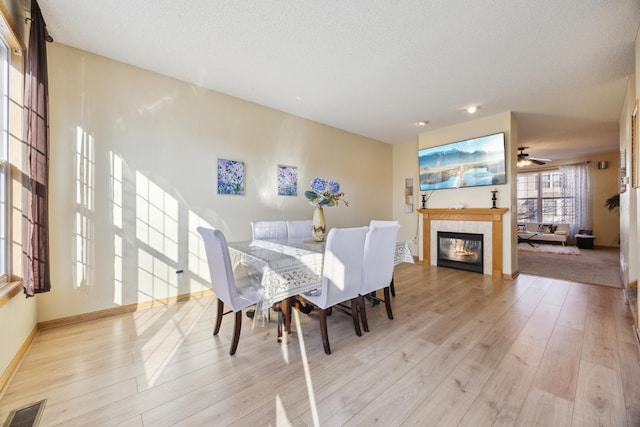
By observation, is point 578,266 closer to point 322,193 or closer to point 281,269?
point 322,193

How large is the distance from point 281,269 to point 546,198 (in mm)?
9513

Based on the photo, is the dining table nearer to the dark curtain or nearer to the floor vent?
the floor vent

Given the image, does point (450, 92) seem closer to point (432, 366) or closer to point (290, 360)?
point (432, 366)

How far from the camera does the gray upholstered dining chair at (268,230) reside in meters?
2.83

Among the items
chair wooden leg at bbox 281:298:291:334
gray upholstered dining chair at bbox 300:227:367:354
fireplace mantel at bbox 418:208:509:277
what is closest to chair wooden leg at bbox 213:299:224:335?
chair wooden leg at bbox 281:298:291:334

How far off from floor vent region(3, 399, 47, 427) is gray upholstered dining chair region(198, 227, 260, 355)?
98cm

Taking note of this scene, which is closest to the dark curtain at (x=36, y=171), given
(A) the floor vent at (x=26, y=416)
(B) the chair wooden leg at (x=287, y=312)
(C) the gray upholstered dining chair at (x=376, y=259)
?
(A) the floor vent at (x=26, y=416)

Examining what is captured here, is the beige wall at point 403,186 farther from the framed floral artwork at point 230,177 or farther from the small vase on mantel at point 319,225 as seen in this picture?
the framed floral artwork at point 230,177

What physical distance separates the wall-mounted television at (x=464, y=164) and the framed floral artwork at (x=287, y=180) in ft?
8.52

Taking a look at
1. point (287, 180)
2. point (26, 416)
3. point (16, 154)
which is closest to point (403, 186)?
point (287, 180)

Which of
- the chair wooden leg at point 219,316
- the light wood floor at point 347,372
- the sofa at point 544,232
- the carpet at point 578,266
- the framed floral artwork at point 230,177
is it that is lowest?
the light wood floor at point 347,372

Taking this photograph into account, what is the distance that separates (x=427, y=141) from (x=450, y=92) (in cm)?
170

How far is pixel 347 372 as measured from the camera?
64.9 inches

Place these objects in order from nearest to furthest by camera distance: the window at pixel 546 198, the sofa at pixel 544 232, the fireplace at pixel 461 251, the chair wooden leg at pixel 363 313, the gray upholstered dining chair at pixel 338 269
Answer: the gray upholstered dining chair at pixel 338 269, the chair wooden leg at pixel 363 313, the fireplace at pixel 461 251, the sofa at pixel 544 232, the window at pixel 546 198
